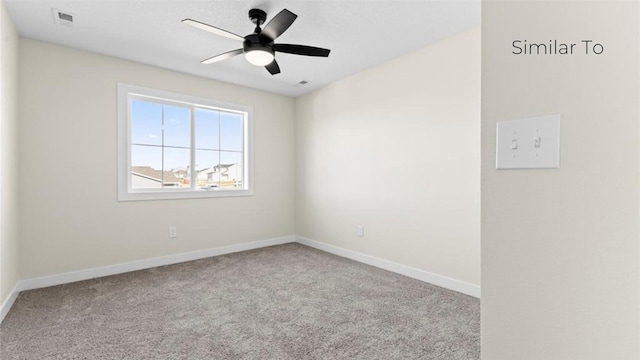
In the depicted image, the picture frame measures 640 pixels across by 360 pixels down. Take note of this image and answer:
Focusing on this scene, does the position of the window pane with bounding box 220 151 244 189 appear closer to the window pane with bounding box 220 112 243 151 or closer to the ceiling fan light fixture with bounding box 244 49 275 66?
the window pane with bounding box 220 112 243 151

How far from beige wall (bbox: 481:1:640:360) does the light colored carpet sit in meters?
1.32

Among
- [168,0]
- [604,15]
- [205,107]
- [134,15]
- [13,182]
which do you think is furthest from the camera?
[205,107]

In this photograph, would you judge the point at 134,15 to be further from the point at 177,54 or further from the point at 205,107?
the point at 205,107

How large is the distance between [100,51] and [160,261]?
2.40m

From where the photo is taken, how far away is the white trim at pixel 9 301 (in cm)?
225

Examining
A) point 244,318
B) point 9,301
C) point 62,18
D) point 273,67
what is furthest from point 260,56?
point 9,301

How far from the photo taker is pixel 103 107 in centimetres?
326

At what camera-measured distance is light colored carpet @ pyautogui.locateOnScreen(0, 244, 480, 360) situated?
73.1 inches

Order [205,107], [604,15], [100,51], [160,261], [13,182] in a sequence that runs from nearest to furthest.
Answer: [604,15] < [13,182] < [100,51] < [160,261] < [205,107]

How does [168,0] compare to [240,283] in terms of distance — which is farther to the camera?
[240,283]

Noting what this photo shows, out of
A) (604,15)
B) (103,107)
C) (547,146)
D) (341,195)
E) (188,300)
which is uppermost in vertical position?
(103,107)

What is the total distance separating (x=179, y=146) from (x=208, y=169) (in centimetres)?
48

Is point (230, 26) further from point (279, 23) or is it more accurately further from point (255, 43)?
point (279, 23)

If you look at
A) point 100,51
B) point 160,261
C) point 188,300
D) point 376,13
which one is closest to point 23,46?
point 100,51
